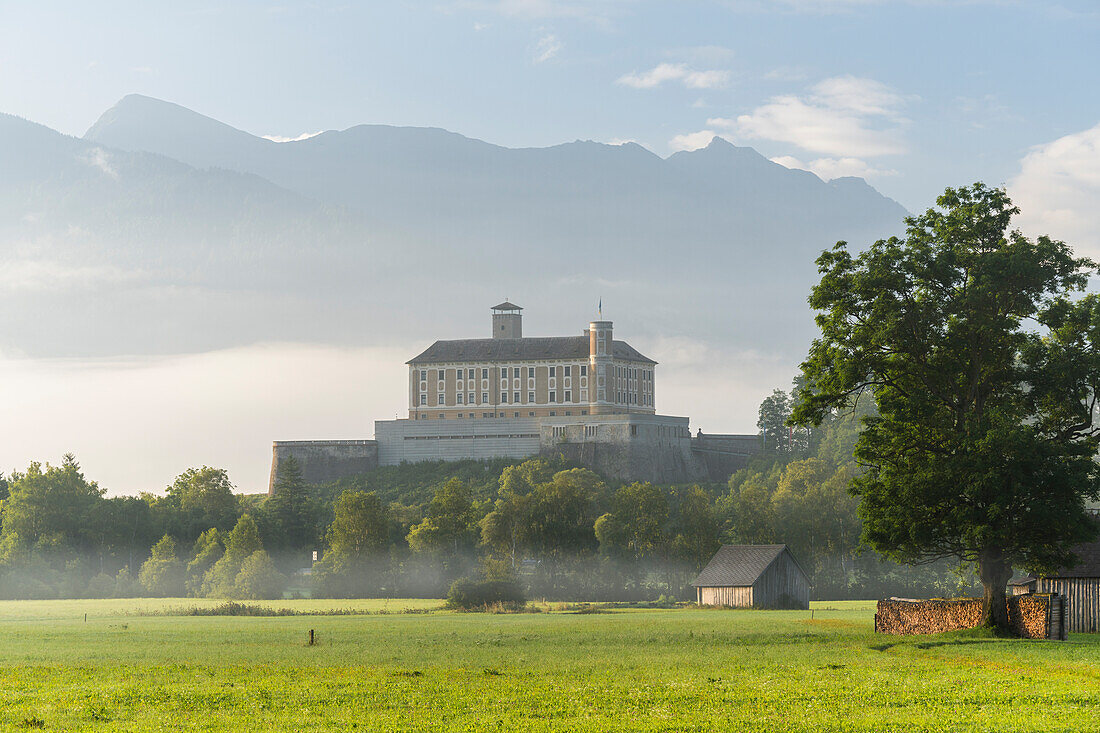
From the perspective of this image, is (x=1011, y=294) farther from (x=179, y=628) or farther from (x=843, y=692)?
(x=179, y=628)

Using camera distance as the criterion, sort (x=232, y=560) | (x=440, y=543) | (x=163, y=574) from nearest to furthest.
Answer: (x=440, y=543), (x=232, y=560), (x=163, y=574)

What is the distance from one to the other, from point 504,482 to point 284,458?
138 feet

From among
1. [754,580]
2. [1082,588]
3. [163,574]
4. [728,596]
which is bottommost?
[728,596]

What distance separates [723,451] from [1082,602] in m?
115

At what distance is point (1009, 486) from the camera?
1679 inches

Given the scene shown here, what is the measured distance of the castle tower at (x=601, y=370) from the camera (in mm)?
173000

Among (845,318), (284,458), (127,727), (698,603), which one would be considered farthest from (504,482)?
(127,727)

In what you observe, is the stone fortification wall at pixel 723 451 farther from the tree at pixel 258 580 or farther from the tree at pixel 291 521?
the tree at pixel 258 580

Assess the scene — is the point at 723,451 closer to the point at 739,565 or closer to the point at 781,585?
the point at 739,565

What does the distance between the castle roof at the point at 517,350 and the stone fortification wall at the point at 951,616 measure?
12871 centimetres

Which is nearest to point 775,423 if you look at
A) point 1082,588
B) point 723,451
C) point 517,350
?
point 723,451

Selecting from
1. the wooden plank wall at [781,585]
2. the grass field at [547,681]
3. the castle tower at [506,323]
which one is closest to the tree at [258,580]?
the wooden plank wall at [781,585]

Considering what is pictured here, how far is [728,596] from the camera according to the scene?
82.8 metres

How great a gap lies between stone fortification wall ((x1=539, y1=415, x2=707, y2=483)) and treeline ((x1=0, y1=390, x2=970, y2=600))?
31.2 meters
